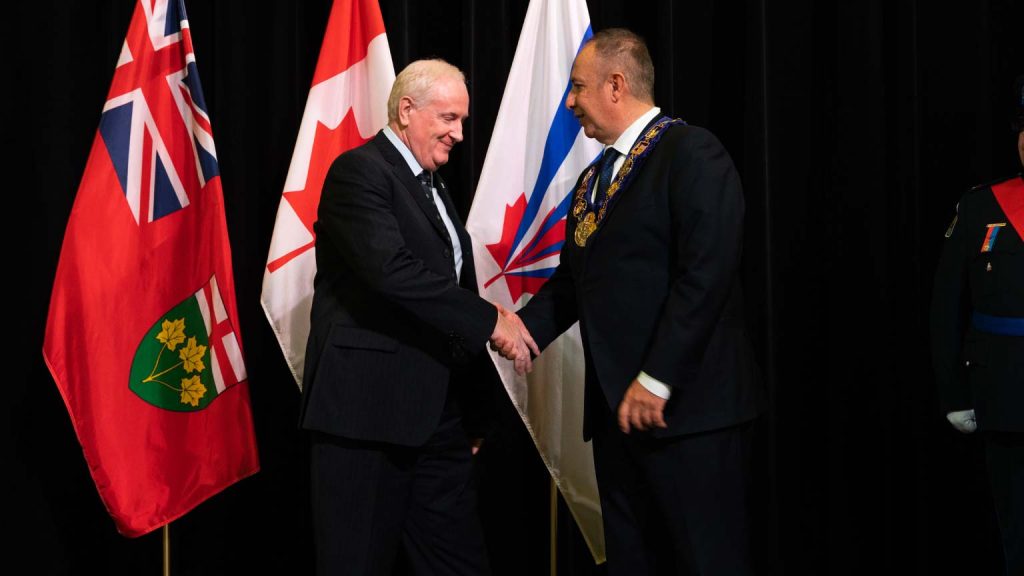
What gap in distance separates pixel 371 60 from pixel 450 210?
2.38 feet

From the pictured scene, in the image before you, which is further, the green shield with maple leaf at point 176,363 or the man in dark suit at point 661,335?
the green shield with maple leaf at point 176,363

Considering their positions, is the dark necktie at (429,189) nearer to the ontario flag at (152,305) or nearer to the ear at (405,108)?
the ear at (405,108)

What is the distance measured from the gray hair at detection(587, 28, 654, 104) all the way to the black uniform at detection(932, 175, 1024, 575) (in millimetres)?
962

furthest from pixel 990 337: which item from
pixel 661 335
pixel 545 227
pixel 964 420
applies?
pixel 545 227

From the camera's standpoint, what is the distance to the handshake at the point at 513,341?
87.0 inches

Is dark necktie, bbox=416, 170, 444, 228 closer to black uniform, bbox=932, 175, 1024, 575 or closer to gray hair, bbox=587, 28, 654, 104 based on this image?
gray hair, bbox=587, 28, 654, 104

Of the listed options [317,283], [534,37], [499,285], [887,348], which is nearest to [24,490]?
[317,283]

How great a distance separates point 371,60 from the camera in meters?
2.87

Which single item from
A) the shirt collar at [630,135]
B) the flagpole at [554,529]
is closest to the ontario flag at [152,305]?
the flagpole at [554,529]

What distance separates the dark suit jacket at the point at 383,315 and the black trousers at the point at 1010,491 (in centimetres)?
125

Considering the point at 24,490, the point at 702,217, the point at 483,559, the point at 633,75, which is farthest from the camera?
the point at 24,490

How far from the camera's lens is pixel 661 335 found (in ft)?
5.97

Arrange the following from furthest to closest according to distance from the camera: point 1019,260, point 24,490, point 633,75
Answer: point 24,490 < point 1019,260 < point 633,75

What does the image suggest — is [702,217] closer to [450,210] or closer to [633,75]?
[633,75]
